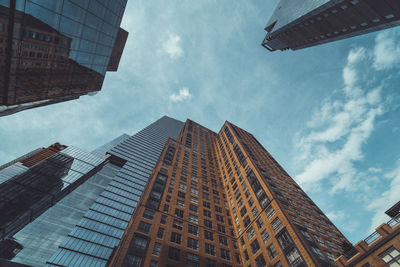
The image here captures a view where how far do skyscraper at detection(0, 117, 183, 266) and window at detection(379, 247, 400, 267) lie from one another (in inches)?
2658

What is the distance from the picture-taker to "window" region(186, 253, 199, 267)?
102 ft

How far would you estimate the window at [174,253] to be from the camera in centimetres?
3080

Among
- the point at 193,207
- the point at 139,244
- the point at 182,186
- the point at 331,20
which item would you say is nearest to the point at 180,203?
the point at 193,207

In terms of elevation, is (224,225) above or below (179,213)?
below

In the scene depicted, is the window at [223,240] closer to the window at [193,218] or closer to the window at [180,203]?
the window at [193,218]

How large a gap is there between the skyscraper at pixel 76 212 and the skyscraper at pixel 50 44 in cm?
4498

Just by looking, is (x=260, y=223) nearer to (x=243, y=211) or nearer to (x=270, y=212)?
(x=270, y=212)

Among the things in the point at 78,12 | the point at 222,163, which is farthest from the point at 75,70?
the point at 222,163

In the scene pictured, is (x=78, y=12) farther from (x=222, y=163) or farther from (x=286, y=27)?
(x=222, y=163)

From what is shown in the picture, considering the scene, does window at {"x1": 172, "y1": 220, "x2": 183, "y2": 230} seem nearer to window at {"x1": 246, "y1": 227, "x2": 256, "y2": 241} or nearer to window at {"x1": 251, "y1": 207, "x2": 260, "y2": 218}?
window at {"x1": 246, "y1": 227, "x2": 256, "y2": 241}

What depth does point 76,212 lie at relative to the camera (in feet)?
228

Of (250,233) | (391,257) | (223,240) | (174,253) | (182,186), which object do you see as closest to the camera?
(391,257)

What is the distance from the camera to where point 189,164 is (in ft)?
216

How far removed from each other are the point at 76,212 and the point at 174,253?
5736 cm
